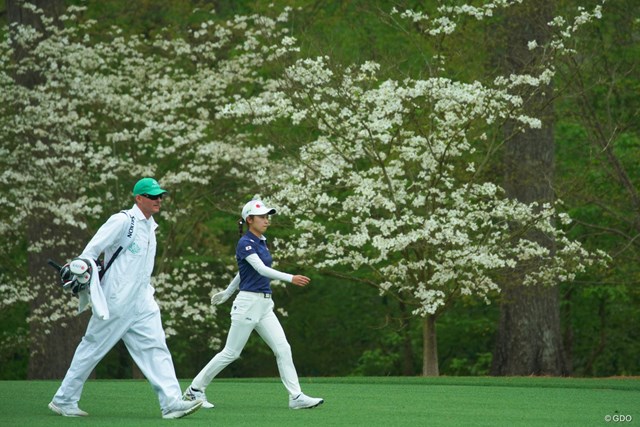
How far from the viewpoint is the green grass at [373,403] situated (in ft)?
31.1

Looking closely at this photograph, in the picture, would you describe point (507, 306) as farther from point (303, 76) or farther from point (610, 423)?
point (610, 423)

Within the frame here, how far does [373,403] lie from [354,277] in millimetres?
7173

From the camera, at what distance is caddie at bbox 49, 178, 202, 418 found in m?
9.73

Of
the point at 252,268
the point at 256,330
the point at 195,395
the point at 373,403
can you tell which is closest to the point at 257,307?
the point at 256,330

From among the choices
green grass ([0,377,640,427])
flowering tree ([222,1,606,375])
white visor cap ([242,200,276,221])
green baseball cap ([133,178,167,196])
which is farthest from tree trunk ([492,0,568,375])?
green baseball cap ([133,178,167,196])

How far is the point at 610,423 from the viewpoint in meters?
9.09

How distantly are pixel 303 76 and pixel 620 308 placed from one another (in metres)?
13.4

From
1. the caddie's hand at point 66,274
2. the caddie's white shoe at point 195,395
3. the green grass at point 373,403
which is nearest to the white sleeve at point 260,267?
the green grass at point 373,403

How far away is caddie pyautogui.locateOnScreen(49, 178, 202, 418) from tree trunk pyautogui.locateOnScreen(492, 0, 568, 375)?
9.97m

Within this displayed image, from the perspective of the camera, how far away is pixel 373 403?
11320 millimetres

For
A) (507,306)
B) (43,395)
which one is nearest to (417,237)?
(507,306)

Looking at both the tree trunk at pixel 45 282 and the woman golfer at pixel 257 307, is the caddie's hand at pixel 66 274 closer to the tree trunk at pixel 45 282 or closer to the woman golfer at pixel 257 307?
the woman golfer at pixel 257 307

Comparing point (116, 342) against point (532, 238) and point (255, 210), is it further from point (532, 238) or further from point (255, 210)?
point (532, 238)

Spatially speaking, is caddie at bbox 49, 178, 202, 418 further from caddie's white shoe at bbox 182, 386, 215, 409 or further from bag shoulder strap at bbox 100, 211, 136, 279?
caddie's white shoe at bbox 182, 386, 215, 409
